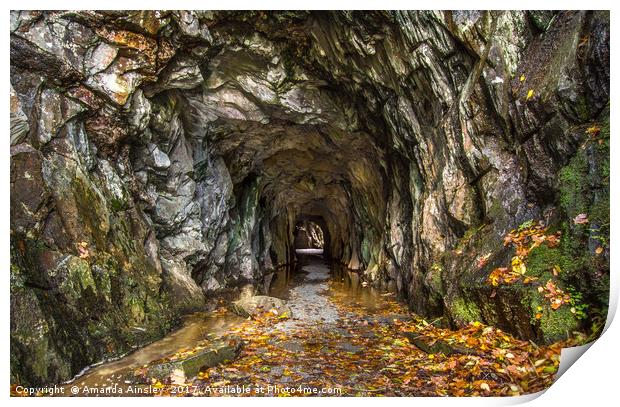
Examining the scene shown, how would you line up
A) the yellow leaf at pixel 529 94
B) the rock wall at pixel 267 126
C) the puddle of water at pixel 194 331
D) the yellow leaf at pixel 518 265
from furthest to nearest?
the yellow leaf at pixel 529 94, the puddle of water at pixel 194 331, the yellow leaf at pixel 518 265, the rock wall at pixel 267 126

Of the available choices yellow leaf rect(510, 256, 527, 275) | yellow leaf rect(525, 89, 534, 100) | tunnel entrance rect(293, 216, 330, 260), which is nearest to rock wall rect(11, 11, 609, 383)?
yellow leaf rect(525, 89, 534, 100)

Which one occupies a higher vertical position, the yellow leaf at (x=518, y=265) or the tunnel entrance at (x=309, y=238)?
the yellow leaf at (x=518, y=265)

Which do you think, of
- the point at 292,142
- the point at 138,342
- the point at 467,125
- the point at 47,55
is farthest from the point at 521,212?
the point at 292,142

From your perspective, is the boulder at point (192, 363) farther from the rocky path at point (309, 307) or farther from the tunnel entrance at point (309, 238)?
the tunnel entrance at point (309, 238)

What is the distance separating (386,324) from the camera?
7.40 meters

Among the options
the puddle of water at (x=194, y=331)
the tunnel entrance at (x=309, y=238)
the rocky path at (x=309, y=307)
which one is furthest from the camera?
the tunnel entrance at (x=309, y=238)

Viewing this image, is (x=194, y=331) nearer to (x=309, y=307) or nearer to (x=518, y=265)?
(x=309, y=307)

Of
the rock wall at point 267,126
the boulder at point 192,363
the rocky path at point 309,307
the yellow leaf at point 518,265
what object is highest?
the rock wall at point 267,126

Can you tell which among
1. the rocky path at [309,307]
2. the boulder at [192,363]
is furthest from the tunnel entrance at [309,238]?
the boulder at [192,363]

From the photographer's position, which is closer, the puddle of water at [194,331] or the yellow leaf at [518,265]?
the yellow leaf at [518,265]

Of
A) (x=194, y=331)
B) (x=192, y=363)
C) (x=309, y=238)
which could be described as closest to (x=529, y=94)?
(x=192, y=363)

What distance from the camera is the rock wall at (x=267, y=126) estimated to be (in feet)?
15.0
